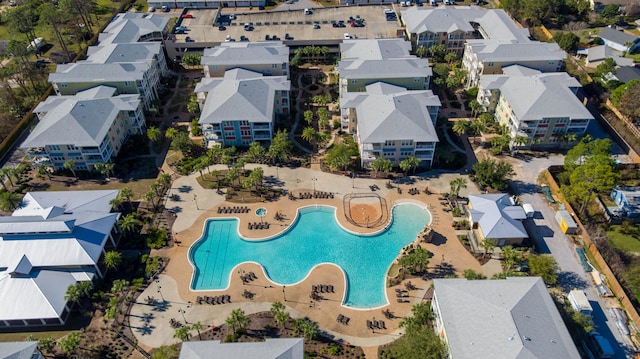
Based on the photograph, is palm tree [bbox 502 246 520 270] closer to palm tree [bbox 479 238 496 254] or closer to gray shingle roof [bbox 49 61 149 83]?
palm tree [bbox 479 238 496 254]

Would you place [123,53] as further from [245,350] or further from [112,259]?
[245,350]

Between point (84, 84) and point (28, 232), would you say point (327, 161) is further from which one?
point (84, 84)

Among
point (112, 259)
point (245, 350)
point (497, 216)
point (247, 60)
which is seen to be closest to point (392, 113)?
point (497, 216)

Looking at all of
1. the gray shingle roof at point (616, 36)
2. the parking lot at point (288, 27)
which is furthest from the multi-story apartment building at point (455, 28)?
the gray shingle roof at point (616, 36)

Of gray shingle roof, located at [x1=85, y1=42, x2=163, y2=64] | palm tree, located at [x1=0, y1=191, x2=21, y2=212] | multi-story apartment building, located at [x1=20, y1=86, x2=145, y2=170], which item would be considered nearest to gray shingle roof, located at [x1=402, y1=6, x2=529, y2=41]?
gray shingle roof, located at [x1=85, y1=42, x2=163, y2=64]

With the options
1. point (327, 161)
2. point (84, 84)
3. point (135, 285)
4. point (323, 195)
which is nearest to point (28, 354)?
point (135, 285)

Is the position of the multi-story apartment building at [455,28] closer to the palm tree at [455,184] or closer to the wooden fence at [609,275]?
the palm tree at [455,184]
